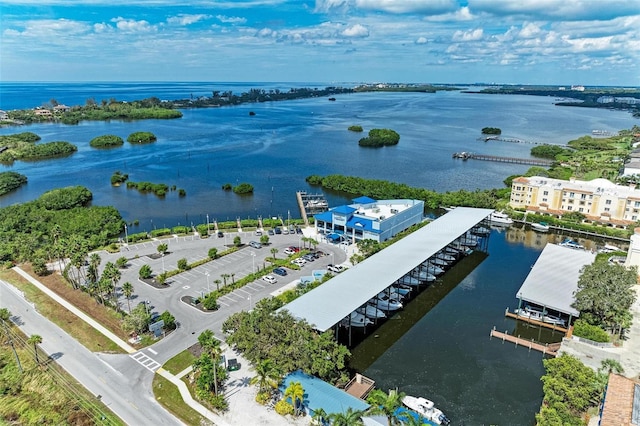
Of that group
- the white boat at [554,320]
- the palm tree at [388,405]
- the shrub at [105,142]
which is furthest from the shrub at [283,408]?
the shrub at [105,142]

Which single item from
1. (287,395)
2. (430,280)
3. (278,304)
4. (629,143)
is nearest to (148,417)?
(287,395)

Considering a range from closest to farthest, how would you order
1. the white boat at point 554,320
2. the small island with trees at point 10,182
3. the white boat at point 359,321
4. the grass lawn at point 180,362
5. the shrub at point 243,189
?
the grass lawn at point 180,362 → the white boat at point 359,321 → the white boat at point 554,320 → the shrub at point 243,189 → the small island with trees at point 10,182

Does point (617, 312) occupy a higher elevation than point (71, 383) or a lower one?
higher

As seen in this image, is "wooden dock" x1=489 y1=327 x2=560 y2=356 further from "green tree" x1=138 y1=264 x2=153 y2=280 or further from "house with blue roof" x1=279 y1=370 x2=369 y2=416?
"green tree" x1=138 y1=264 x2=153 y2=280

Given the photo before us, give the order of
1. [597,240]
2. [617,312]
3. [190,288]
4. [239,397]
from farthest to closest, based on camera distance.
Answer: [597,240], [190,288], [617,312], [239,397]

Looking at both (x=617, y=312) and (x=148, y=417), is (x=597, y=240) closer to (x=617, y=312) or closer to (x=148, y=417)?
(x=617, y=312)

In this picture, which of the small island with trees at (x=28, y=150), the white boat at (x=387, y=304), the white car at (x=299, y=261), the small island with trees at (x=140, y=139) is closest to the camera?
the white boat at (x=387, y=304)

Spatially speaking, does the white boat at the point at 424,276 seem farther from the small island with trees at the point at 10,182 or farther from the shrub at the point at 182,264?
the small island with trees at the point at 10,182

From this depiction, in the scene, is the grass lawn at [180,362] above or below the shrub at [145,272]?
below
